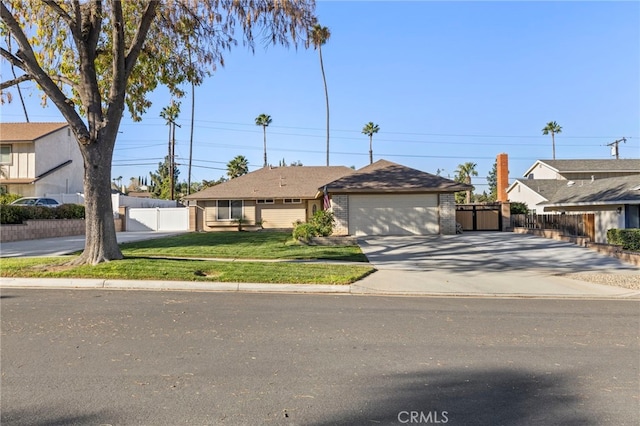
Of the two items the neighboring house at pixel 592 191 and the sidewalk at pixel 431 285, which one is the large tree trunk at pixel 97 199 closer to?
the sidewalk at pixel 431 285

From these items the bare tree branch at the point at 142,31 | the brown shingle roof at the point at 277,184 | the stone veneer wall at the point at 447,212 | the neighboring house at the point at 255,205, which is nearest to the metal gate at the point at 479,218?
the stone veneer wall at the point at 447,212

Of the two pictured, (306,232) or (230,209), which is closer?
(306,232)

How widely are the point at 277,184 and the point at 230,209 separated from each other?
12.8 ft

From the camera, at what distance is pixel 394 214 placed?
22672 millimetres

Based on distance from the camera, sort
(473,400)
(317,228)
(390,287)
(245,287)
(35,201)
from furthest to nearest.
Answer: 1. (35,201)
2. (317,228)
3. (390,287)
4. (245,287)
5. (473,400)

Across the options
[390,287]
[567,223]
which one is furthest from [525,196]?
[390,287]

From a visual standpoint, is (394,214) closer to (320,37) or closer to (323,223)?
(323,223)

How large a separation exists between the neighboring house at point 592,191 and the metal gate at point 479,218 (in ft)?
9.93

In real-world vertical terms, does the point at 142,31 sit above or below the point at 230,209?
above

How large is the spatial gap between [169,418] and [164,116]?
160 feet

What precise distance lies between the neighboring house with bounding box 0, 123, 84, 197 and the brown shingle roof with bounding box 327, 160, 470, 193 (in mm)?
24044

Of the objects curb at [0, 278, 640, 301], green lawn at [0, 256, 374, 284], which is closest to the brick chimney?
curb at [0, 278, 640, 301]

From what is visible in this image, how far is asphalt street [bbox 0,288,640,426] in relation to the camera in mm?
3590

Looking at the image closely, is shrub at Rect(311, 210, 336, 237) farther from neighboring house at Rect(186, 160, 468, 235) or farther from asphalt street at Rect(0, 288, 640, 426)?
asphalt street at Rect(0, 288, 640, 426)
